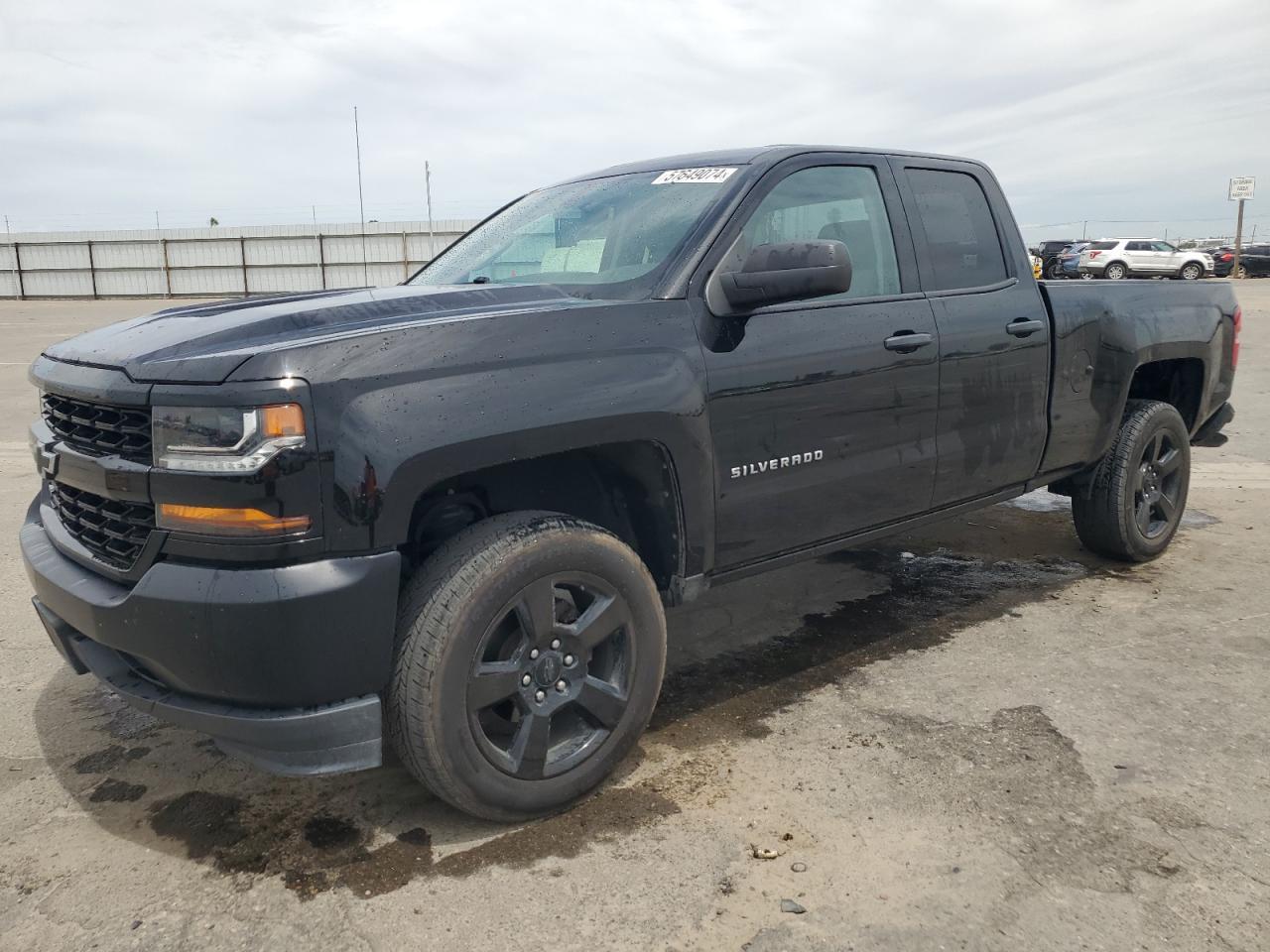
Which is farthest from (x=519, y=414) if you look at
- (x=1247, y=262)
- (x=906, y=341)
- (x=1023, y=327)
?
(x=1247, y=262)

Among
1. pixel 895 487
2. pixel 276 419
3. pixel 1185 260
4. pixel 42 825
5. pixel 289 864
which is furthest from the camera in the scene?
pixel 1185 260

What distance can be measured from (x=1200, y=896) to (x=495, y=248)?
9.65 feet

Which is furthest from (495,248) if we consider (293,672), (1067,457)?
(1067,457)

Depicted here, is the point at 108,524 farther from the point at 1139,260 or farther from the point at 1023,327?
the point at 1139,260

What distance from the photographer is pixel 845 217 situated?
11.6 ft

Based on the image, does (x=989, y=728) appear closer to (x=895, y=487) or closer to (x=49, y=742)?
(x=895, y=487)

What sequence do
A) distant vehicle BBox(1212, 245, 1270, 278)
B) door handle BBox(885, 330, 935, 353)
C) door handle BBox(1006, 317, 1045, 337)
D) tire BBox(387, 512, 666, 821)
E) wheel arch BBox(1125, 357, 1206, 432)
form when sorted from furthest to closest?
distant vehicle BBox(1212, 245, 1270, 278) → wheel arch BBox(1125, 357, 1206, 432) → door handle BBox(1006, 317, 1045, 337) → door handle BBox(885, 330, 935, 353) → tire BBox(387, 512, 666, 821)

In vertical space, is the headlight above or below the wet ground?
above

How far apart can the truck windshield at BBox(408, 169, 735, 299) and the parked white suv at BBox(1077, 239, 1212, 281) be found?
3370 centimetres

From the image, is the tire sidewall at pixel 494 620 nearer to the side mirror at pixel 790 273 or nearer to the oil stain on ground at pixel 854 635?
the oil stain on ground at pixel 854 635

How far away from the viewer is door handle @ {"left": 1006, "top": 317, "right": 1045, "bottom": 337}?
12.7 feet

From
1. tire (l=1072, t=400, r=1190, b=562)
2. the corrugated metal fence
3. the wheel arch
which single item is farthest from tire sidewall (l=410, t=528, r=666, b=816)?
the corrugated metal fence

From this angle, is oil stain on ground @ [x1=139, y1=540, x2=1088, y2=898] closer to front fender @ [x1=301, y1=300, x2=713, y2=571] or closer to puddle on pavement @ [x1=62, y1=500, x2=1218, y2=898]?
puddle on pavement @ [x1=62, y1=500, x2=1218, y2=898]

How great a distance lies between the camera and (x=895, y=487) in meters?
3.49
